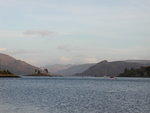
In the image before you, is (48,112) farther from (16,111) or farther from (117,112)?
(117,112)

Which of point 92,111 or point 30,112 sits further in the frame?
point 92,111

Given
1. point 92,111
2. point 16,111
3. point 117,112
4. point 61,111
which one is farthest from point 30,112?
point 117,112

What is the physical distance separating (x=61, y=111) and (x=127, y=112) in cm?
1076

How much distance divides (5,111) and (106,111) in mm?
16542

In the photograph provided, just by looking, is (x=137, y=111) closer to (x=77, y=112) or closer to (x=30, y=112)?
(x=77, y=112)

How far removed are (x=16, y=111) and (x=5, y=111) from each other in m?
1.66

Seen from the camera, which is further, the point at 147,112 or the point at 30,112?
the point at 147,112

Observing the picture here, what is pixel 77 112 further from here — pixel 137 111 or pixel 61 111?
pixel 137 111

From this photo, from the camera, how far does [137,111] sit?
2199 inches

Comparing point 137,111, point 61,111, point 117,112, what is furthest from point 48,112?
point 137,111

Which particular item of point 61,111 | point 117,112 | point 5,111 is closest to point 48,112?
point 61,111

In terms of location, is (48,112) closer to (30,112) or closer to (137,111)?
(30,112)

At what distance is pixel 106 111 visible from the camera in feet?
183

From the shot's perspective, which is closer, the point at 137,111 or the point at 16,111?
the point at 16,111
